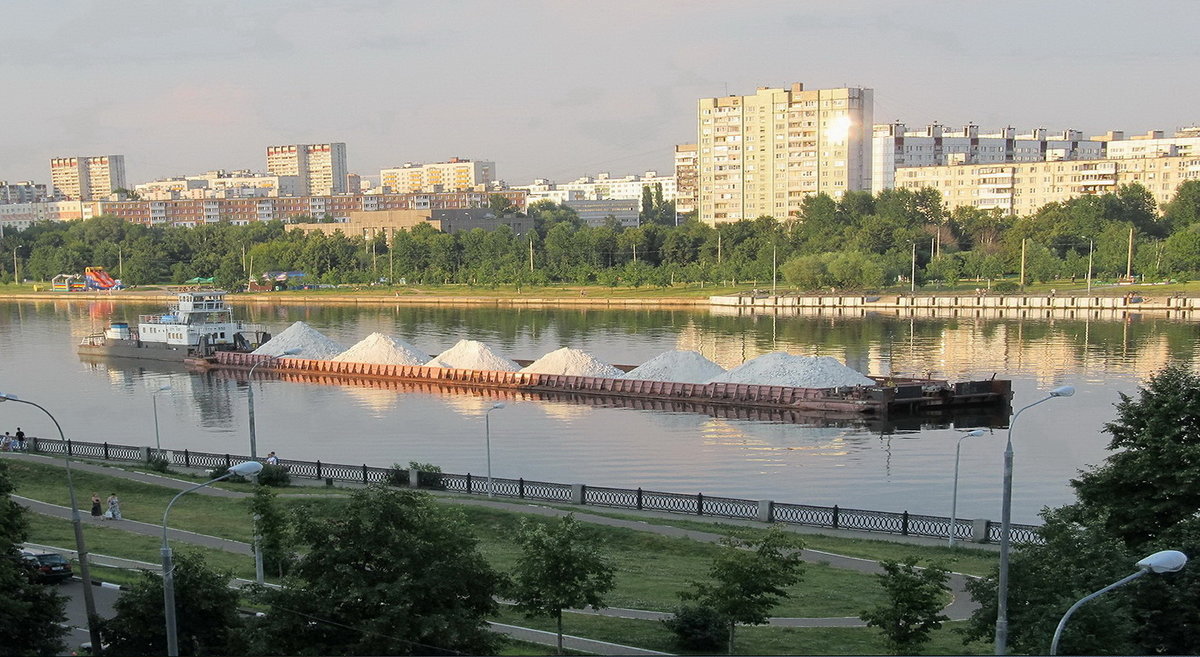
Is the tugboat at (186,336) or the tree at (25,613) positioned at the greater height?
the tree at (25,613)

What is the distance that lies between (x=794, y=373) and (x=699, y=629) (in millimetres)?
48776

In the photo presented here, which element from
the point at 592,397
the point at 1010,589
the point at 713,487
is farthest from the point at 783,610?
the point at 592,397

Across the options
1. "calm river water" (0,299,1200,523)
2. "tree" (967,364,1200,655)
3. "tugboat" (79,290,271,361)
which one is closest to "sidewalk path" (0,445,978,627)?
"tree" (967,364,1200,655)

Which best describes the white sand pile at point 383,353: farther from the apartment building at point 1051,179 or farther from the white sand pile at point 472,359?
the apartment building at point 1051,179

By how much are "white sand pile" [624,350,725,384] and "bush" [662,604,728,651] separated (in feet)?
166

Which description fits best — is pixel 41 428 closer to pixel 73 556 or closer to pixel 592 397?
pixel 592 397

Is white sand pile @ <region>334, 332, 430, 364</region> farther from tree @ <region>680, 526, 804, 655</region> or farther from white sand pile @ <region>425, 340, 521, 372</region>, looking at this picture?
tree @ <region>680, 526, 804, 655</region>

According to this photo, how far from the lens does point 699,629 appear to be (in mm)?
22000

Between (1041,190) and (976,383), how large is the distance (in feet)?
454

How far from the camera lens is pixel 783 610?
2525 centimetres

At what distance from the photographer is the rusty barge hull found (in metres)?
64.8

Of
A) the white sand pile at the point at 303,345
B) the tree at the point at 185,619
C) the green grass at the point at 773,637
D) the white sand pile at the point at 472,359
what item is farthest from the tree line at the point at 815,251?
the tree at the point at 185,619

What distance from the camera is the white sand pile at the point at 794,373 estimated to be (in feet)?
225

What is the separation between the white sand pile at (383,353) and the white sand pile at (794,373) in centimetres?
2459
